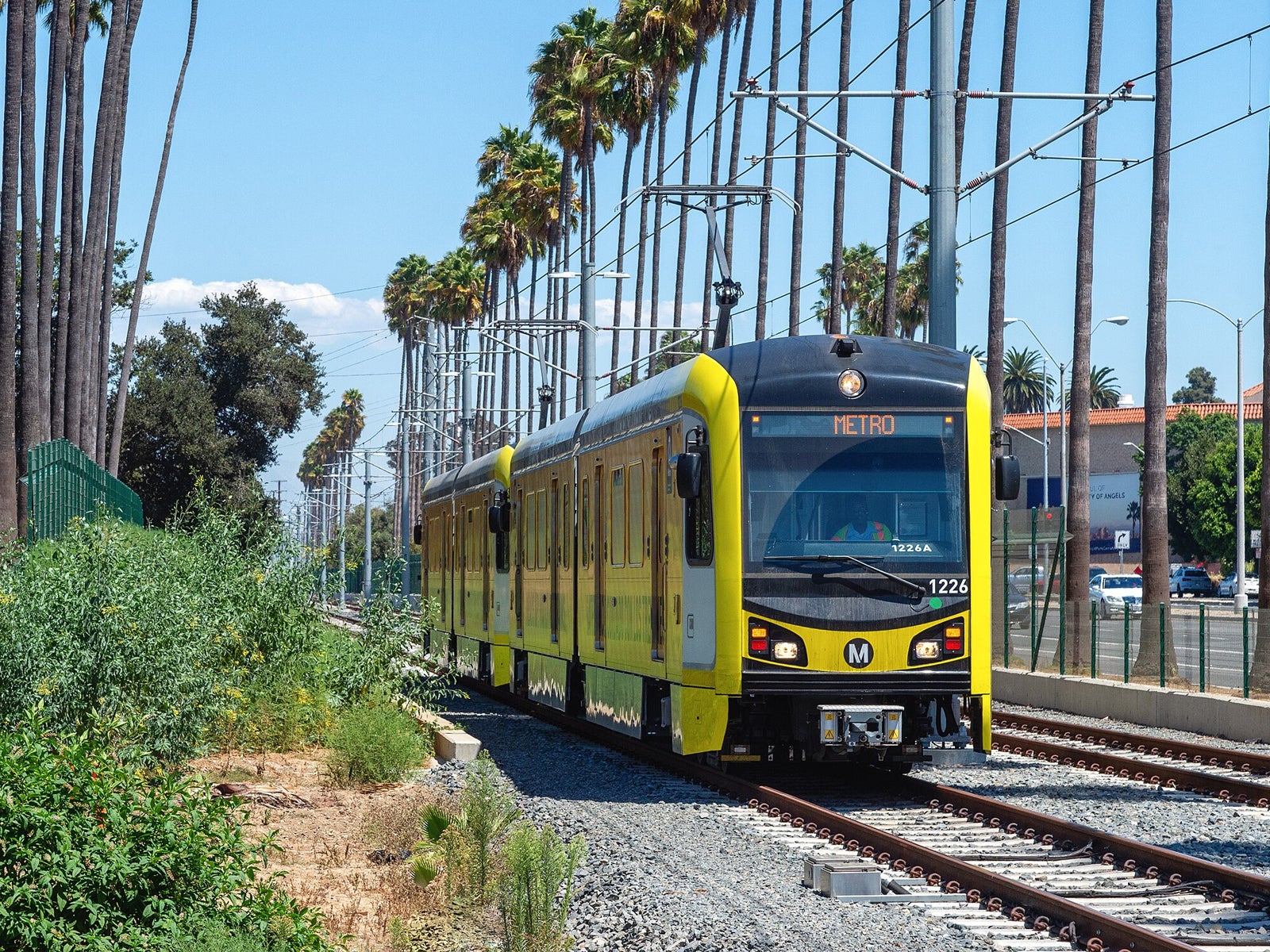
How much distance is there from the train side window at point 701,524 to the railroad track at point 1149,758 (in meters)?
4.71

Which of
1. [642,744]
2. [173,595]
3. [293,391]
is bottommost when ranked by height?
[642,744]

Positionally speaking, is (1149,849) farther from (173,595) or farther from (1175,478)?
(1175,478)

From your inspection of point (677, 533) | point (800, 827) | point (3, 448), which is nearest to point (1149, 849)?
point (800, 827)

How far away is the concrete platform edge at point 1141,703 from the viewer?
20.7 meters

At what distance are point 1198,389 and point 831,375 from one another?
176 m

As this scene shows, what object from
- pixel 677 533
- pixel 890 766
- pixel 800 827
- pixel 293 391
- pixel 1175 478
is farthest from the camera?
pixel 1175 478

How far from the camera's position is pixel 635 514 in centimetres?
1702

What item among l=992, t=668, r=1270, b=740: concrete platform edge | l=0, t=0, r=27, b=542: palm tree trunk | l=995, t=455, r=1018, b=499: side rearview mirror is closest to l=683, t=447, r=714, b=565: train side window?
l=995, t=455, r=1018, b=499: side rearview mirror

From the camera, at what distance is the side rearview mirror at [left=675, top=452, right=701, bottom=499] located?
1411 cm

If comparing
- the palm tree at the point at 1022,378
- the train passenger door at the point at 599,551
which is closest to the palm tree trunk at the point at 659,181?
the train passenger door at the point at 599,551

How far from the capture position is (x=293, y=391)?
6359 cm

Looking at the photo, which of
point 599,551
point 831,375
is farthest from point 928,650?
point 599,551

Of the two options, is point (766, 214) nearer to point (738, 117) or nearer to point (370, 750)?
point (738, 117)

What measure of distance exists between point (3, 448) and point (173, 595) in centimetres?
1146
